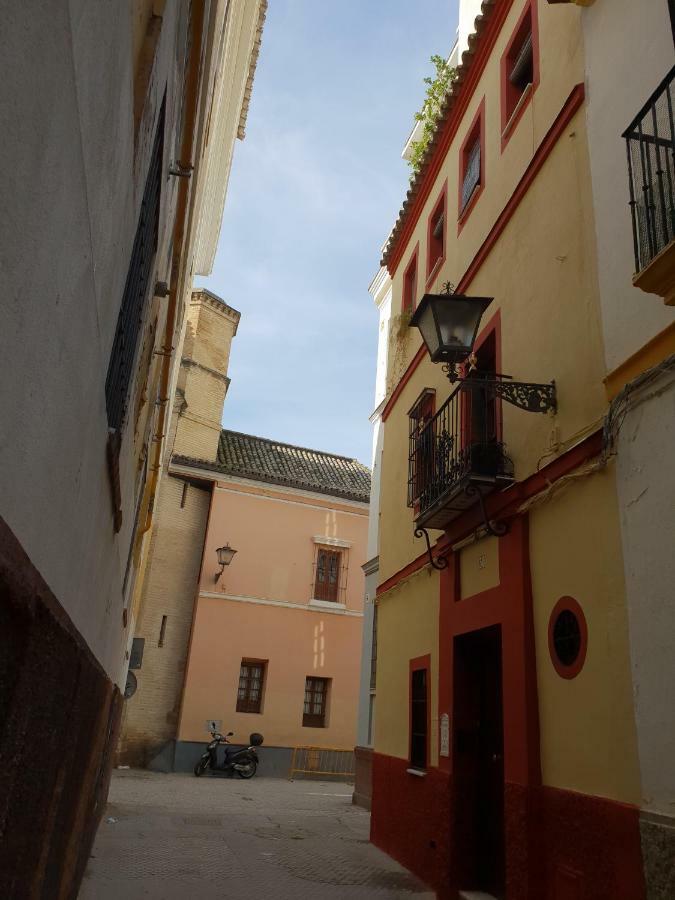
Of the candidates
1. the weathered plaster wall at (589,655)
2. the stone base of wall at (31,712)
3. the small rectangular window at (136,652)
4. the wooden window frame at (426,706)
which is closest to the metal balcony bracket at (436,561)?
the wooden window frame at (426,706)

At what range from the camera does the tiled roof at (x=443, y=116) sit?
9360 millimetres

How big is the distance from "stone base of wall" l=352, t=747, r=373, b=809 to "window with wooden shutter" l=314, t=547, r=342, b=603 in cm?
896

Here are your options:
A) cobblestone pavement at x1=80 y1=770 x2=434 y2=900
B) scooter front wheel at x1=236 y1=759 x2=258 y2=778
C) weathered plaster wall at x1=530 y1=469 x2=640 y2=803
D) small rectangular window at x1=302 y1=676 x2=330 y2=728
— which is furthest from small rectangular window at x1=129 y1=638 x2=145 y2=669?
weathered plaster wall at x1=530 y1=469 x2=640 y2=803

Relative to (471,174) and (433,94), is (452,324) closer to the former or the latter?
(471,174)

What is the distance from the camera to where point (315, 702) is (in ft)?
73.2

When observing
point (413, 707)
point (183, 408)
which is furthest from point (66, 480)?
point (183, 408)

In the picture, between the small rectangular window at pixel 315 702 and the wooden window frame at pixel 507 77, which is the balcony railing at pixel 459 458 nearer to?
the wooden window frame at pixel 507 77

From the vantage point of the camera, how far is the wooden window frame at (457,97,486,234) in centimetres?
909

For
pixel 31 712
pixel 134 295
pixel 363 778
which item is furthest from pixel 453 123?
pixel 363 778

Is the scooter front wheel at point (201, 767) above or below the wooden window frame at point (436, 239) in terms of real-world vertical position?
below

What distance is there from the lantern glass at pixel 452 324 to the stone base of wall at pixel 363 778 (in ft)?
32.8

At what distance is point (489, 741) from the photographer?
7.64m

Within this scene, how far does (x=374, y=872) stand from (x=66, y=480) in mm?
7965

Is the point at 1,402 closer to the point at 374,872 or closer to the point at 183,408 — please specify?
the point at 374,872
